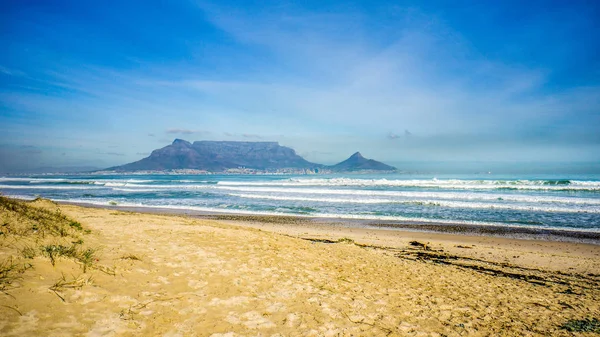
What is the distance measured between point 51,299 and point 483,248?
12358 mm

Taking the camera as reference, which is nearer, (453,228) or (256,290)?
(256,290)

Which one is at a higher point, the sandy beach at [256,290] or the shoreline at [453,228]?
the sandy beach at [256,290]

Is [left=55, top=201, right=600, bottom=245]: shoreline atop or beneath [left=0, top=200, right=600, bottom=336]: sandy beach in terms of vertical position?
beneath

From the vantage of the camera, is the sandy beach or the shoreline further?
the shoreline

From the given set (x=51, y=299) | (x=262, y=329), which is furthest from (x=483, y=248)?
(x=51, y=299)

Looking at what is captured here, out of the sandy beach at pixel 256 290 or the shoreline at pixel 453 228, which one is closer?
the sandy beach at pixel 256 290

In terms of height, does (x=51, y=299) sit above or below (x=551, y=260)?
above

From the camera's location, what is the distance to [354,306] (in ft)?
15.3

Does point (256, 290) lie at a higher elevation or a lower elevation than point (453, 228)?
higher

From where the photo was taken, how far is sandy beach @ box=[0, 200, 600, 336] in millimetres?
3428

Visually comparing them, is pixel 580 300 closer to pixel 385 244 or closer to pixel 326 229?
pixel 385 244

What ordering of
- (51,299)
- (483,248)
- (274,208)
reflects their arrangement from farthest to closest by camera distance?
(274,208), (483,248), (51,299)

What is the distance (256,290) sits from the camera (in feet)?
16.1

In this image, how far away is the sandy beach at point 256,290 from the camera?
3428 millimetres
